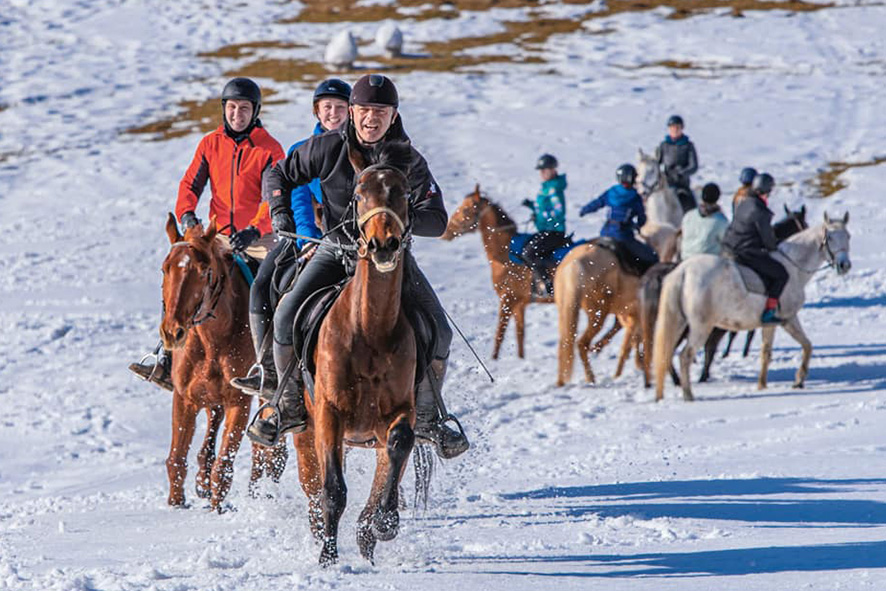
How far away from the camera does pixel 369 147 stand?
229 inches

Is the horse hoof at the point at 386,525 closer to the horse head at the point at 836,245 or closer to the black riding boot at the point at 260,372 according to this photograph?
the black riding boot at the point at 260,372

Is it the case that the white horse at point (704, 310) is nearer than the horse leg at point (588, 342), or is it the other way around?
the white horse at point (704, 310)

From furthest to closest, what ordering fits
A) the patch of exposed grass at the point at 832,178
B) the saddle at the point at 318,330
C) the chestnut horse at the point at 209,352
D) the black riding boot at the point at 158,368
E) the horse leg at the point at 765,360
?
the patch of exposed grass at the point at 832,178
the horse leg at the point at 765,360
the black riding boot at the point at 158,368
the chestnut horse at the point at 209,352
the saddle at the point at 318,330

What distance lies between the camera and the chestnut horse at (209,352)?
291 inches

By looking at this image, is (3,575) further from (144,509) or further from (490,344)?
(490,344)

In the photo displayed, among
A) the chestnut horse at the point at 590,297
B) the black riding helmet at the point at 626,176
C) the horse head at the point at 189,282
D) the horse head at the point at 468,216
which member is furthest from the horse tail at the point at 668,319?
the horse head at the point at 189,282

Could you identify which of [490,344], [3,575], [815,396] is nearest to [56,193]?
[490,344]

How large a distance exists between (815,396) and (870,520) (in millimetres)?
6076

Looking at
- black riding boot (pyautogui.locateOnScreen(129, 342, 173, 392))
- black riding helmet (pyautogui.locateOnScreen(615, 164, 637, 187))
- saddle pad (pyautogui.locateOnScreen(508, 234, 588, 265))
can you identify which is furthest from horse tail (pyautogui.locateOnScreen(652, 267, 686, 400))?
black riding boot (pyautogui.locateOnScreen(129, 342, 173, 392))

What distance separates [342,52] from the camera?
113 feet

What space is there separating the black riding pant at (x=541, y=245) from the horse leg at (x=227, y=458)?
736 centimetres

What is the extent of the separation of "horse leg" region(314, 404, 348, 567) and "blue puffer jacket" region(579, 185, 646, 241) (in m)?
9.21

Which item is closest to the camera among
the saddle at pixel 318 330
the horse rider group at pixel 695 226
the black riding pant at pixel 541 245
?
the saddle at pixel 318 330

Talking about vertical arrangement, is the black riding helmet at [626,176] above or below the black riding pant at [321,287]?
below
